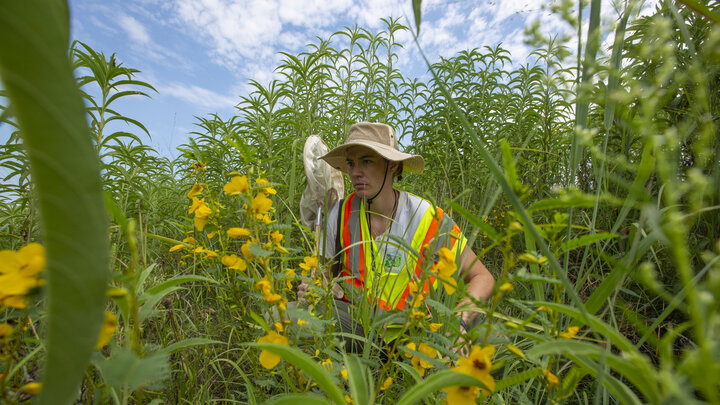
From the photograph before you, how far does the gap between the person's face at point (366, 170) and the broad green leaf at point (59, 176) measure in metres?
1.81

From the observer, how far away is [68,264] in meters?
0.22

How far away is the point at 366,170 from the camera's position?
6.75 ft

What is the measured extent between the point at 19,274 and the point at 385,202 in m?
1.87

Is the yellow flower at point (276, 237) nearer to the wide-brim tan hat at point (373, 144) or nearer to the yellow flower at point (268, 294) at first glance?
the yellow flower at point (268, 294)

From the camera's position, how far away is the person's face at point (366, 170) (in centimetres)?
204

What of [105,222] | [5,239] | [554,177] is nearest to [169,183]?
[5,239]

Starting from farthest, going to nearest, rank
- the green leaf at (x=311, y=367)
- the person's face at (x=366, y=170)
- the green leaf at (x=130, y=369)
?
the person's face at (x=366, y=170) < the green leaf at (x=311, y=367) < the green leaf at (x=130, y=369)

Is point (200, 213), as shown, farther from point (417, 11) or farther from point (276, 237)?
point (417, 11)

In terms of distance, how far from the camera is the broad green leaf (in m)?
0.20

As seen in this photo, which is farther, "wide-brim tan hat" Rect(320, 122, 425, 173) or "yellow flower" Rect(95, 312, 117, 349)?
"wide-brim tan hat" Rect(320, 122, 425, 173)

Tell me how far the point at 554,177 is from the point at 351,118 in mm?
1699

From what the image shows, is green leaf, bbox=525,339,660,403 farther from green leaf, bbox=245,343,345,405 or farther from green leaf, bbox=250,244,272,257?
green leaf, bbox=250,244,272,257

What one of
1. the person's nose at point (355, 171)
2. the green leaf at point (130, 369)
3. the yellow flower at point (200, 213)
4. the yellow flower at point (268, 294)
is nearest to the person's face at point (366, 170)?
the person's nose at point (355, 171)

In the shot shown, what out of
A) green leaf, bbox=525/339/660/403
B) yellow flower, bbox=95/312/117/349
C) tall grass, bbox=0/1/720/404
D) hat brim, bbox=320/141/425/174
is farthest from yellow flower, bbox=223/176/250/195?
hat brim, bbox=320/141/425/174
